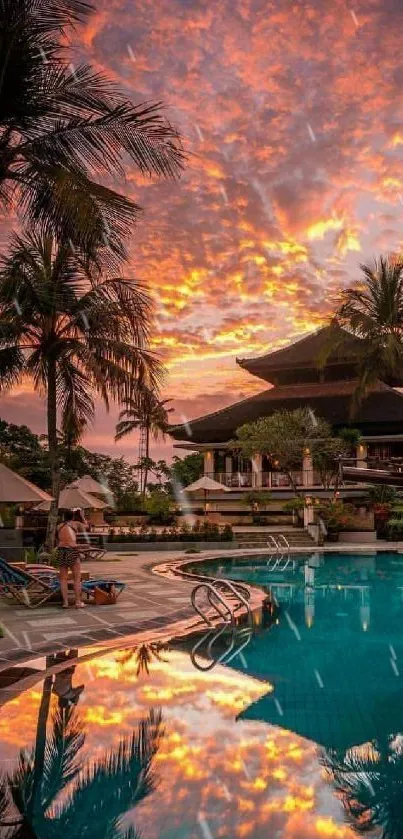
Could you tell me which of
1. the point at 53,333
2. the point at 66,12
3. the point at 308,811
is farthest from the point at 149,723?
the point at 53,333

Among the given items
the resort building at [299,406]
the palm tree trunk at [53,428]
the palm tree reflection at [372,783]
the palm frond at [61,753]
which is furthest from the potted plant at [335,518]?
the palm frond at [61,753]

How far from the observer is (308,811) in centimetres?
412

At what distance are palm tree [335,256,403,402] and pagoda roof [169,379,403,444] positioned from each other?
6.58 metres

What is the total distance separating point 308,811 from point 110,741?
1.53 meters

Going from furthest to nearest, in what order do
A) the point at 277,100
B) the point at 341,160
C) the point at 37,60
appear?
the point at 341,160
the point at 277,100
the point at 37,60

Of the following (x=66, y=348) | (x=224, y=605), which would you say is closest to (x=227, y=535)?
(x=66, y=348)

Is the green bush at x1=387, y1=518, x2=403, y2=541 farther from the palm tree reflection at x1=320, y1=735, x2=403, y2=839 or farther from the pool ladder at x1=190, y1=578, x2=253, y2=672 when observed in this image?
the palm tree reflection at x1=320, y1=735, x2=403, y2=839

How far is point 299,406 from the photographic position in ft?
123

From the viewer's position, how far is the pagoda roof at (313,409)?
113 feet

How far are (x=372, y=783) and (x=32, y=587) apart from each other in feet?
27.0

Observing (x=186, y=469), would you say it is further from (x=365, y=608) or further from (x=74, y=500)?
(x=365, y=608)

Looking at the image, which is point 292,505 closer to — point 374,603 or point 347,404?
point 347,404

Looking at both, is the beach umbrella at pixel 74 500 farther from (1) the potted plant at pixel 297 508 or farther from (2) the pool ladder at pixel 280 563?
(1) the potted plant at pixel 297 508

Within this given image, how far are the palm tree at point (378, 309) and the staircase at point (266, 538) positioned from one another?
704cm
